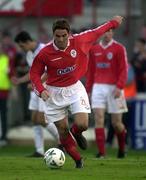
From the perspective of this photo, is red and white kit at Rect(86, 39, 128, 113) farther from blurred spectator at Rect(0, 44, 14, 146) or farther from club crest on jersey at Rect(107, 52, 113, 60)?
blurred spectator at Rect(0, 44, 14, 146)

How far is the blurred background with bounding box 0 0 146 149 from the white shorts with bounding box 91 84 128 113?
204 inches

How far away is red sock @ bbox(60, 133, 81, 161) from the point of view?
46.7 ft

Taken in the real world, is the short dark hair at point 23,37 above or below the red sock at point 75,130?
above

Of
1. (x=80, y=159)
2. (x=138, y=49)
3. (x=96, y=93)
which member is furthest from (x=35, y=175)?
(x=138, y=49)

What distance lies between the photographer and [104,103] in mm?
18094

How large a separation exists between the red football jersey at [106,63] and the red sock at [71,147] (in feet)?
12.3

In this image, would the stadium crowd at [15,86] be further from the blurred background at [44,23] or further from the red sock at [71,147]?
the red sock at [71,147]

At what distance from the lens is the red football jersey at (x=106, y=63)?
59.0 feet

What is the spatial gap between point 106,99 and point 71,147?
398 cm

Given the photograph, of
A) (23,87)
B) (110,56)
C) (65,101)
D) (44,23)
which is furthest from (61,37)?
(44,23)

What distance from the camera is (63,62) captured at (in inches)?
561

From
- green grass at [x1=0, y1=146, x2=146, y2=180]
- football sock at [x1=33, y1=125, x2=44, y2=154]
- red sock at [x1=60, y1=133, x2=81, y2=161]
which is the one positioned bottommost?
football sock at [x1=33, y1=125, x2=44, y2=154]

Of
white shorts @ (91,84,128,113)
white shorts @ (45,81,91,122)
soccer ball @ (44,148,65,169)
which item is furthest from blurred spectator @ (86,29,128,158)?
soccer ball @ (44,148,65,169)

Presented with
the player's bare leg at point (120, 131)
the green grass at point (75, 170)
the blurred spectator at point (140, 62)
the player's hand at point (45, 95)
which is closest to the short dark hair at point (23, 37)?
the player's bare leg at point (120, 131)
